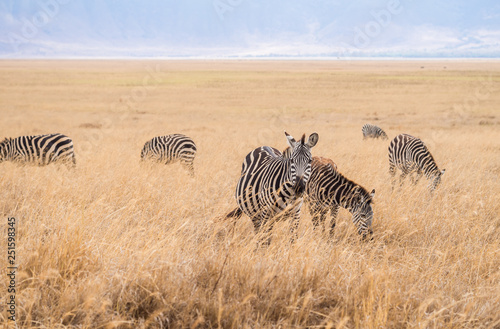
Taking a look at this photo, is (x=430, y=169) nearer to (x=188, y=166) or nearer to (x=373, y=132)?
(x=188, y=166)

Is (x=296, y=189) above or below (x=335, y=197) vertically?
above

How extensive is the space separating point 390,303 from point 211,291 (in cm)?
135

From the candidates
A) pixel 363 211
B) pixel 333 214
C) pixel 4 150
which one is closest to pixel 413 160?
pixel 333 214

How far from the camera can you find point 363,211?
5125 mm

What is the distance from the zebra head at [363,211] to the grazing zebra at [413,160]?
312 centimetres

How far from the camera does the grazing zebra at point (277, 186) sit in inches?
181

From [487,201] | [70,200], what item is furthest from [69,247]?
[487,201]

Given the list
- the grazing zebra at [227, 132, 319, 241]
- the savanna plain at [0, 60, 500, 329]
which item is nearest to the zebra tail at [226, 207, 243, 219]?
the grazing zebra at [227, 132, 319, 241]

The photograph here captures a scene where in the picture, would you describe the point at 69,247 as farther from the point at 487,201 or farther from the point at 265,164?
the point at 487,201

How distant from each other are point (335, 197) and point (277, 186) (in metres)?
0.95

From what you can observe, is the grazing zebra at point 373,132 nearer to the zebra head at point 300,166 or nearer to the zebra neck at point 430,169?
the zebra neck at point 430,169

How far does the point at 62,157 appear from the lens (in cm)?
967

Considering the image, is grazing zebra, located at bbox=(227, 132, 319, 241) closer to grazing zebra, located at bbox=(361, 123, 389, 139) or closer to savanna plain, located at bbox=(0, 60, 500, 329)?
savanna plain, located at bbox=(0, 60, 500, 329)

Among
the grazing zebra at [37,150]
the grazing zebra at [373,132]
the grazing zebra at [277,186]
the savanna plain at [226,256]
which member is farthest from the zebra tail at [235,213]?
the grazing zebra at [373,132]
